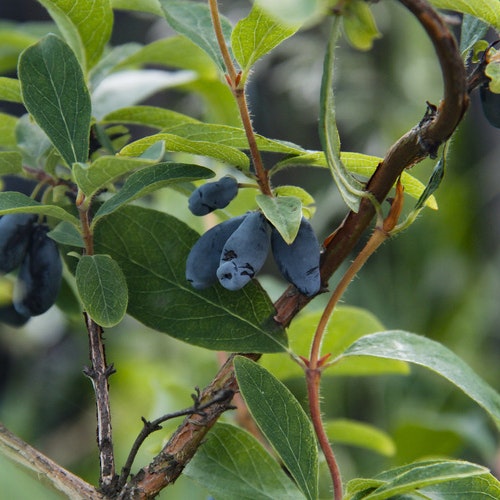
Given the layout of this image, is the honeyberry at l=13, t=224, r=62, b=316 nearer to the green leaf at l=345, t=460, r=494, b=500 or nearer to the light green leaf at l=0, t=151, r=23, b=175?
the light green leaf at l=0, t=151, r=23, b=175

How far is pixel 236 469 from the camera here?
1.96 ft

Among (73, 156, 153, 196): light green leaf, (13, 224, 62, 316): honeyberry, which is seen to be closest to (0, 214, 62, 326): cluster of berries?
(13, 224, 62, 316): honeyberry

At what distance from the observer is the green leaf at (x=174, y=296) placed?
60 centimetres

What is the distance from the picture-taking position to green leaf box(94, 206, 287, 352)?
1.98 feet

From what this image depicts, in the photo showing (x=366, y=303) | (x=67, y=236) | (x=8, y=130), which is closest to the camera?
(x=67, y=236)

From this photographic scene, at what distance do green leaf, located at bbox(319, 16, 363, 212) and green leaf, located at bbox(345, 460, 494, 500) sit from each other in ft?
0.55

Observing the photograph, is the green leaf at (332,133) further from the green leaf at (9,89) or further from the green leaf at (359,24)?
the green leaf at (9,89)

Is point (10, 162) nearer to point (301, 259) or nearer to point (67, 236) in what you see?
point (67, 236)

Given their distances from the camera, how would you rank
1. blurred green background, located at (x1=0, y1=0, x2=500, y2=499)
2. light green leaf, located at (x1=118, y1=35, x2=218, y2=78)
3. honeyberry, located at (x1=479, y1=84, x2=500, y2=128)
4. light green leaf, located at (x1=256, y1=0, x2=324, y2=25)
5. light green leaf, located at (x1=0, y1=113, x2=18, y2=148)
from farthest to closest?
blurred green background, located at (x1=0, y1=0, x2=500, y2=499) → light green leaf, located at (x1=118, y1=35, x2=218, y2=78) → light green leaf, located at (x1=0, y1=113, x2=18, y2=148) → honeyberry, located at (x1=479, y1=84, x2=500, y2=128) → light green leaf, located at (x1=256, y1=0, x2=324, y2=25)

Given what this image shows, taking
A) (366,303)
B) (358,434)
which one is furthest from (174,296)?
(366,303)

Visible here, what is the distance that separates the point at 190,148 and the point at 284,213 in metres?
0.08

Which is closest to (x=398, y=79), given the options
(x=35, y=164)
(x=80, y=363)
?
(x=80, y=363)

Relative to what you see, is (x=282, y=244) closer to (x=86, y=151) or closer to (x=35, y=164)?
(x=86, y=151)

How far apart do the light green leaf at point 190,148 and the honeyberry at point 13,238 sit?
14cm
